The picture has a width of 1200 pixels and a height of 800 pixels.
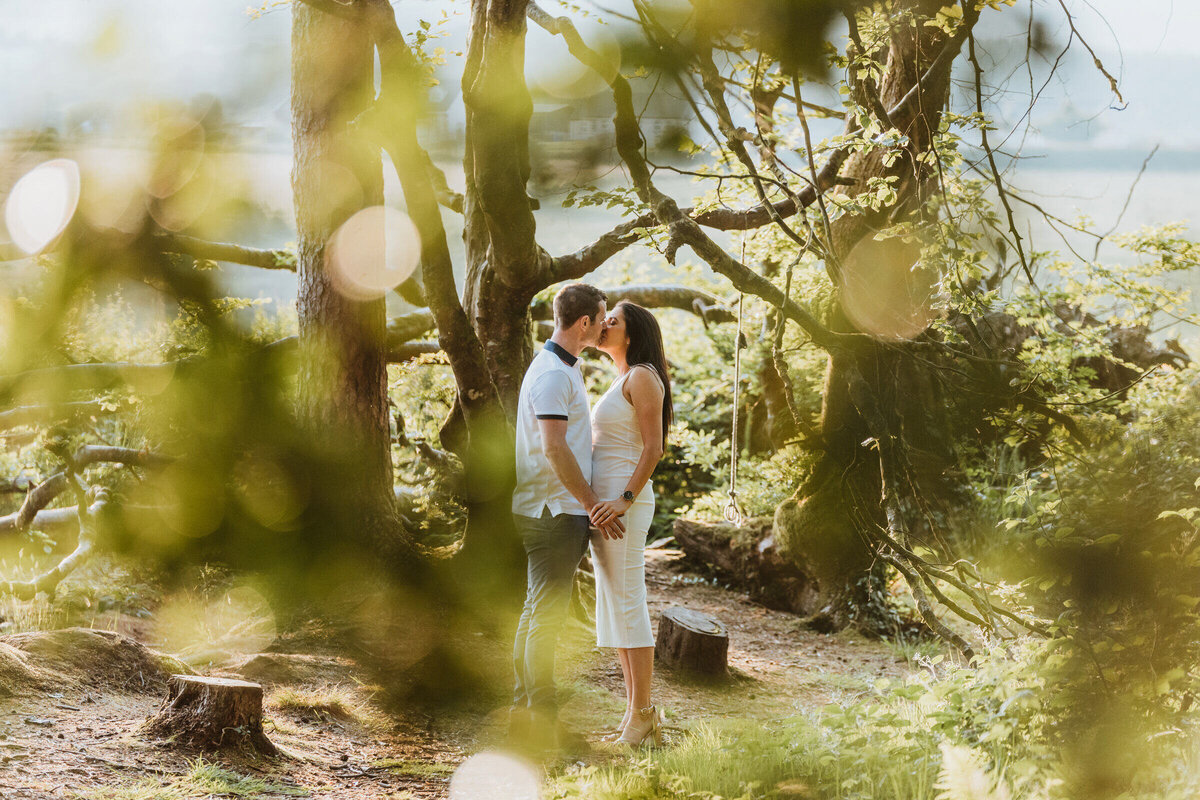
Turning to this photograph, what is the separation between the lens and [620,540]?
12.8 ft

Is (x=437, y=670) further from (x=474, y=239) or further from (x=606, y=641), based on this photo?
(x=474, y=239)

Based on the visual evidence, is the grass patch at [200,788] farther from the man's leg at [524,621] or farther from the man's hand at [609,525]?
the man's hand at [609,525]

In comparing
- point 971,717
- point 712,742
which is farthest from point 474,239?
point 971,717

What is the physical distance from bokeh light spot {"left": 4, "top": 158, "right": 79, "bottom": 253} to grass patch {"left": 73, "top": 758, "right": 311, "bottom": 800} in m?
7.22

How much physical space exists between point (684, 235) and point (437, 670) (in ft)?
10.1

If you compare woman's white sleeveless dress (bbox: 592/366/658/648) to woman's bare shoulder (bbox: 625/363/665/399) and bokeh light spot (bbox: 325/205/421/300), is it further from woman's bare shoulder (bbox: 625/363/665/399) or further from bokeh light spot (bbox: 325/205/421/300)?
bokeh light spot (bbox: 325/205/421/300)

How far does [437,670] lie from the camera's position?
5289 millimetres

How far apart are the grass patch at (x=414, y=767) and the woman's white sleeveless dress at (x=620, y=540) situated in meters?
0.94

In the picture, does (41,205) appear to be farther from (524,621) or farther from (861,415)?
(861,415)

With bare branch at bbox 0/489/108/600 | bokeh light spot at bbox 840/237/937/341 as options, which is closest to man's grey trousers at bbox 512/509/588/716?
bokeh light spot at bbox 840/237/937/341

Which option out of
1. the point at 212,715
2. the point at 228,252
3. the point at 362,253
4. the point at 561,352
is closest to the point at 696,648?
the point at 561,352

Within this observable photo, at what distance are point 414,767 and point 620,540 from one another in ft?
4.74

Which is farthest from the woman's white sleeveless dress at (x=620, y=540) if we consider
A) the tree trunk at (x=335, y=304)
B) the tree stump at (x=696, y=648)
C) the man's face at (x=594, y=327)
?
the tree trunk at (x=335, y=304)

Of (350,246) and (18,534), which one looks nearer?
(350,246)
